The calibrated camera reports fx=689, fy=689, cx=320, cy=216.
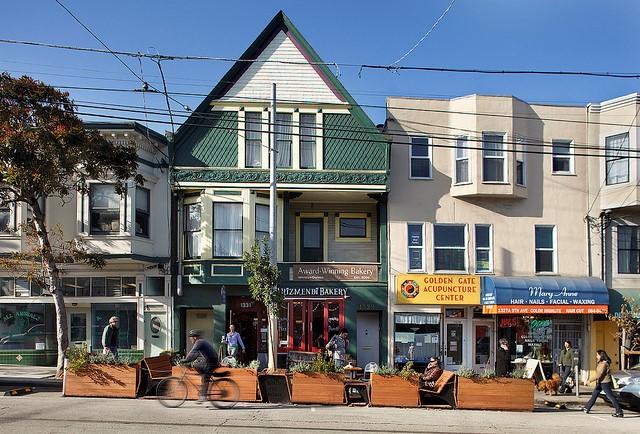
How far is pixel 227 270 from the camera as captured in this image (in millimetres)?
22578

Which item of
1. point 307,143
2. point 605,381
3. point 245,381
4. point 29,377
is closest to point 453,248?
point 307,143

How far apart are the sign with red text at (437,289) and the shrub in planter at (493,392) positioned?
297 inches

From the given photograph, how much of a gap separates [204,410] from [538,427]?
656cm

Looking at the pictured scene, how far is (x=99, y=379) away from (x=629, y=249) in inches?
722

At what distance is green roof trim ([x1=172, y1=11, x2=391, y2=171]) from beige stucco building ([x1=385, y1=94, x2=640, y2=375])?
39.4 inches

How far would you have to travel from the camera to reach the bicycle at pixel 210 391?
14.1 meters

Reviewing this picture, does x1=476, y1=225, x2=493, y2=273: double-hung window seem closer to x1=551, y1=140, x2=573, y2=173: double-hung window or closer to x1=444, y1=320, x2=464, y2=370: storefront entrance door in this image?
x1=444, y1=320, x2=464, y2=370: storefront entrance door

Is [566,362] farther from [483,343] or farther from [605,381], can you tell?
[605,381]

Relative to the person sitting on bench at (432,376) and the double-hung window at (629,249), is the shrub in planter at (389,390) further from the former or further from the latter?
the double-hung window at (629,249)

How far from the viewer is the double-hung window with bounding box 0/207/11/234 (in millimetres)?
22109

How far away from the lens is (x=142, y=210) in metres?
22.9

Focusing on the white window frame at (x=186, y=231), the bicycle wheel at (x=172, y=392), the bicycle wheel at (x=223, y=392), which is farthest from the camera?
the white window frame at (x=186, y=231)

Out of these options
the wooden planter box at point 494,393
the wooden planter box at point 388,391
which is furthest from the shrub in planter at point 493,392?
the wooden planter box at point 388,391

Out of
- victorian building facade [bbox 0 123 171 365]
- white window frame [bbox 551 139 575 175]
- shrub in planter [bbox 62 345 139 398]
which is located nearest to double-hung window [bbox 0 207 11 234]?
victorian building facade [bbox 0 123 171 365]
